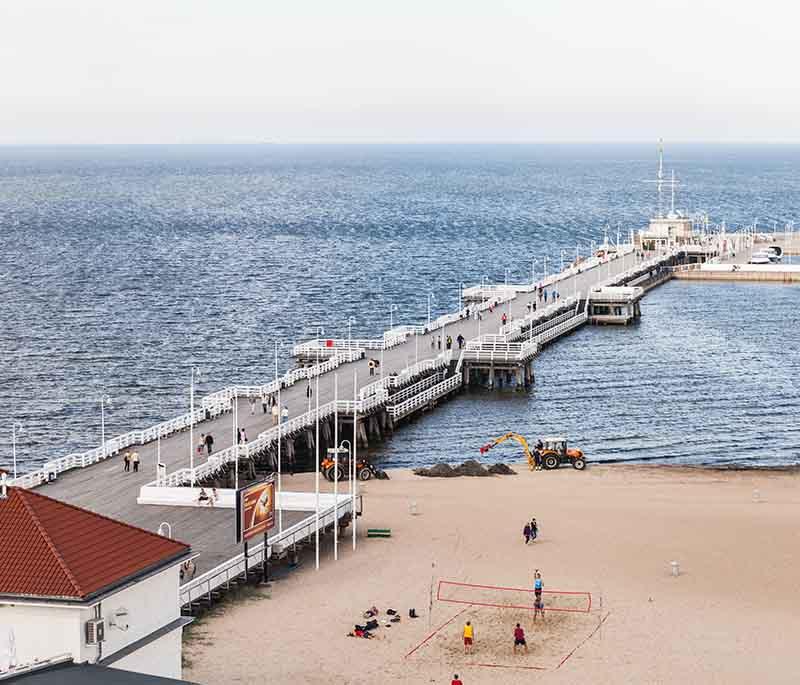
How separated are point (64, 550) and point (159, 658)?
10.0 ft

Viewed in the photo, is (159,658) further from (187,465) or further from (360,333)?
(360,333)

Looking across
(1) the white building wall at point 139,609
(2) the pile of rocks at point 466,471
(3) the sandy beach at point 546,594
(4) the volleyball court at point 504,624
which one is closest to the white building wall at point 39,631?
(1) the white building wall at point 139,609

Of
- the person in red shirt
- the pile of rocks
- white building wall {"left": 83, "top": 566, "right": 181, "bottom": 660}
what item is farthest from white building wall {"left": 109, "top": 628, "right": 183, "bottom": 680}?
the pile of rocks

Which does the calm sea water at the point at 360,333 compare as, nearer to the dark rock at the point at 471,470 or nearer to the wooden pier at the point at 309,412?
the wooden pier at the point at 309,412

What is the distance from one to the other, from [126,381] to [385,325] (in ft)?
91.9

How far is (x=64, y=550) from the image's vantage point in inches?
1158

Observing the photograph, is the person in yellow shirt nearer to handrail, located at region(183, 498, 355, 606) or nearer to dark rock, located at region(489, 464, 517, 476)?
handrail, located at region(183, 498, 355, 606)

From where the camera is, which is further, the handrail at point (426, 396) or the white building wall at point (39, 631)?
the handrail at point (426, 396)

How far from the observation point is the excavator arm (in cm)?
6462

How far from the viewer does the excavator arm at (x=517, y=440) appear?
6462 centimetres

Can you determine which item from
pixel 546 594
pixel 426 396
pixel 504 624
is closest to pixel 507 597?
pixel 546 594

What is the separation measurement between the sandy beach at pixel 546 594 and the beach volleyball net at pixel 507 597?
95 mm

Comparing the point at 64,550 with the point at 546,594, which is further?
the point at 546,594

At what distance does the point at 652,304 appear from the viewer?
12338 cm
